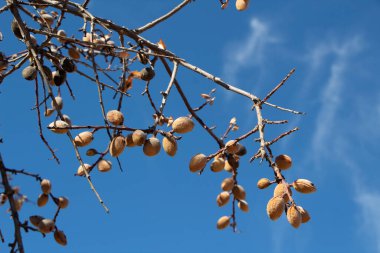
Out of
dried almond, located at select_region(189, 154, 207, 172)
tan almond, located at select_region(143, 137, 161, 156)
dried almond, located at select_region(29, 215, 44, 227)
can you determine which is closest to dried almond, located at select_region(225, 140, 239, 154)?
dried almond, located at select_region(189, 154, 207, 172)

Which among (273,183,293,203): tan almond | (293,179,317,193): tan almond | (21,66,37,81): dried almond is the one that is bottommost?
(273,183,293,203): tan almond

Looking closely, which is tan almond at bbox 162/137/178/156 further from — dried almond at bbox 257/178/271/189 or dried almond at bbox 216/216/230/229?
dried almond at bbox 216/216/230/229

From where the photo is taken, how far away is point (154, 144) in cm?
154

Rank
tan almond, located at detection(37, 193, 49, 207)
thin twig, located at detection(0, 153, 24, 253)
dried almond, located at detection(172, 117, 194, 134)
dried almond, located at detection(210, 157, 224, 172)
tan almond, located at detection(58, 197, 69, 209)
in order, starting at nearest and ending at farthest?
thin twig, located at detection(0, 153, 24, 253) → dried almond, located at detection(172, 117, 194, 134) → dried almond, located at detection(210, 157, 224, 172) → tan almond, located at detection(37, 193, 49, 207) → tan almond, located at detection(58, 197, 69, 209)

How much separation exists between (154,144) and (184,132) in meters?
0.13

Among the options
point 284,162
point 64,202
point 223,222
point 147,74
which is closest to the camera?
point 284,162

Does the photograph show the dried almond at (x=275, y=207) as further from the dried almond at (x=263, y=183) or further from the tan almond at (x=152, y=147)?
the tan almond at (x=152, y=147)

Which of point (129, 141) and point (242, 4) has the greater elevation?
point (242, 4)

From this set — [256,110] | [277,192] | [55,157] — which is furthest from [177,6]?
[277,192]

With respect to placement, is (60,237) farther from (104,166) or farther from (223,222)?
(223,222)

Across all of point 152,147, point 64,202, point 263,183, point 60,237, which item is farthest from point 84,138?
point 263,183

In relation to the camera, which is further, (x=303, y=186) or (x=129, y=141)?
(x=129, y=141)

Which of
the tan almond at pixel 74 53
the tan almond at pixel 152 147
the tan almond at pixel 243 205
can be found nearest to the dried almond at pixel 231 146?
the tan almond at pixel 152 147

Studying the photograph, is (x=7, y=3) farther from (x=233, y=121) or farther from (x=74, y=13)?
(x=233, y=121)
